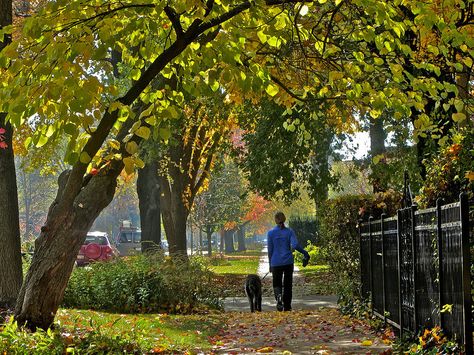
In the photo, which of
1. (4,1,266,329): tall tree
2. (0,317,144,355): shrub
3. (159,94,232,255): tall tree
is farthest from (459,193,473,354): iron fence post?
(159,94,232,255): tall tree

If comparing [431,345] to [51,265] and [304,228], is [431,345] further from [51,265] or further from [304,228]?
[304,228]

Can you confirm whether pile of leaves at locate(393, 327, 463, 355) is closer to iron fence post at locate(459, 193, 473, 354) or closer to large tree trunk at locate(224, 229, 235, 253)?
iron fence post at locate(459, 193, 473, 354)

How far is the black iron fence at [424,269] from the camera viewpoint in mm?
6855

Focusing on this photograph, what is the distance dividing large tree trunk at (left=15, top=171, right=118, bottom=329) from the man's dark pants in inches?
230

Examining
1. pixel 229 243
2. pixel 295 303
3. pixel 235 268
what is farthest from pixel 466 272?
pixel 229 243

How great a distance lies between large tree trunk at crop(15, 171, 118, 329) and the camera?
31.2 feet

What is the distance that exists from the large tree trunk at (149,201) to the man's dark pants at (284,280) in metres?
12.2

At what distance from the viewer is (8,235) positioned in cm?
1288

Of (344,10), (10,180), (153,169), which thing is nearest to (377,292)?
(344,10)

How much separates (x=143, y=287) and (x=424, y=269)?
8317 mm

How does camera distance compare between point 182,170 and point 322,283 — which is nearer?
point 322,283

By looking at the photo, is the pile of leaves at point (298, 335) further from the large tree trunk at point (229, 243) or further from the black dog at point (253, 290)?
the large tree trunk at point (229, 243)

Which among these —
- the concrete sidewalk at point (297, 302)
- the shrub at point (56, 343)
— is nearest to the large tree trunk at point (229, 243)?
the concrete sidewalk at point (297, 302)

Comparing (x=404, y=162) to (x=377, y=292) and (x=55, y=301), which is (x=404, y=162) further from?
(x=55, y=301)
